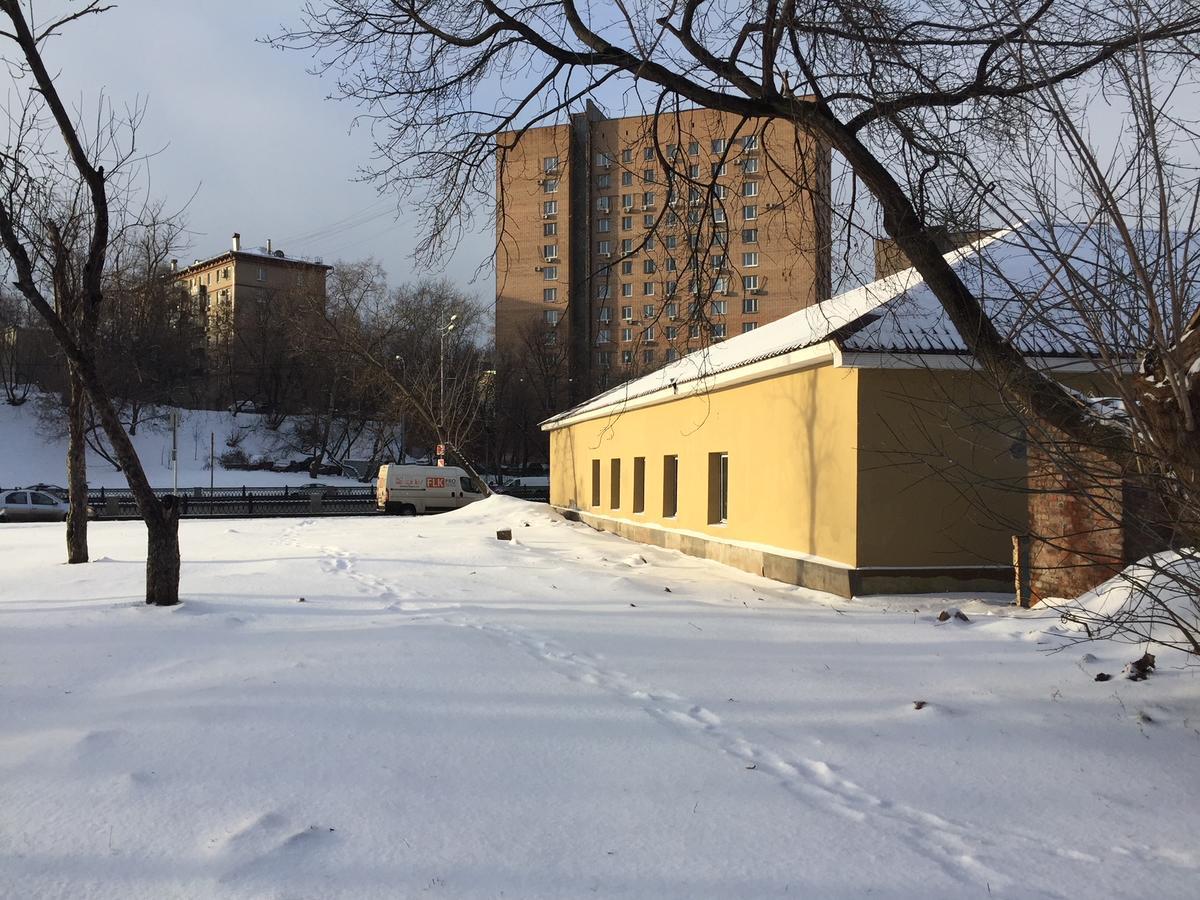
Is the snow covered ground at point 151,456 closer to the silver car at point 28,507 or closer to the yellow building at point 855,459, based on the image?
the silver car at point 28,507

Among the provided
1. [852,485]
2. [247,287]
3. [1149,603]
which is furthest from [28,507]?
[247,287]

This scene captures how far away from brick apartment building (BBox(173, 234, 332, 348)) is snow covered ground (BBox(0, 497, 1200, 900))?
157ft

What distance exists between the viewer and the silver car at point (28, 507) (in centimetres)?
3166

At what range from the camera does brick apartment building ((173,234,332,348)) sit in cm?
6412

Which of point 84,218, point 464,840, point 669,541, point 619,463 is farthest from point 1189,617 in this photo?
point 619,463

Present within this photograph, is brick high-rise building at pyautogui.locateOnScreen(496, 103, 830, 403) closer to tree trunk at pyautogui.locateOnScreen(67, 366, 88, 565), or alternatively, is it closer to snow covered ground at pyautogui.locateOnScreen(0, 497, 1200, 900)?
snow covered ground at pyautogui.locateOnScreen(0, 497, 1200, 900)

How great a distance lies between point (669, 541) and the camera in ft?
60.3

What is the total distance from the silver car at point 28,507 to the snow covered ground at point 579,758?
2670 centimetres

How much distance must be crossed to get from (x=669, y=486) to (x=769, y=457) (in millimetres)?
5866

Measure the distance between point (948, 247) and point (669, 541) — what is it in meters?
11.6

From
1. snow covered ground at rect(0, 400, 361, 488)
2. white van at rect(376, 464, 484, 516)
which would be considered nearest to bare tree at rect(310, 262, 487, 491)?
white van at rect(376, 464, 484, 516)

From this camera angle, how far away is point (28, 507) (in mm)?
31906

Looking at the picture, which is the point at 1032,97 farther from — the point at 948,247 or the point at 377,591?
the point at 377,591

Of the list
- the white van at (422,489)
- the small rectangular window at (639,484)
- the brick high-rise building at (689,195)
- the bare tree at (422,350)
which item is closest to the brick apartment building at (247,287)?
the bare tree at (422,350)
